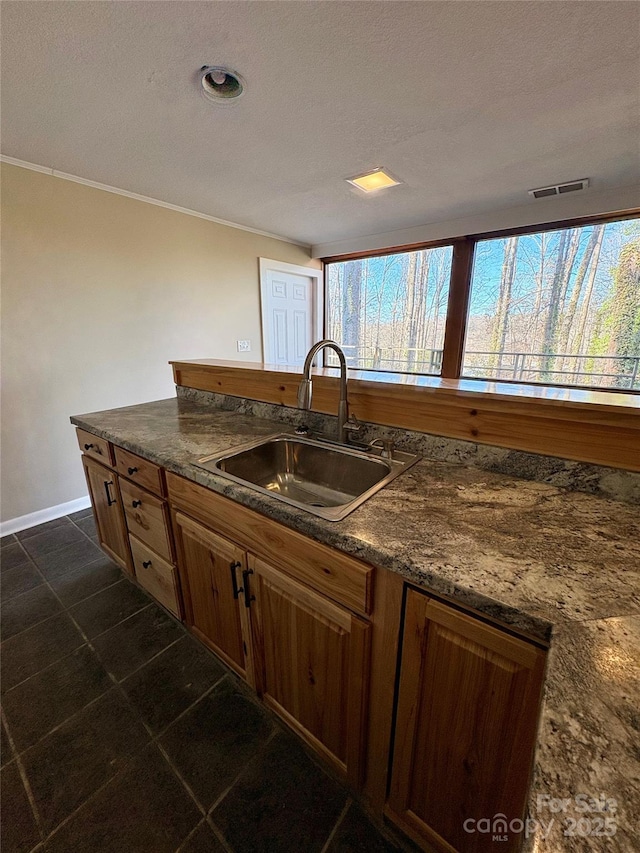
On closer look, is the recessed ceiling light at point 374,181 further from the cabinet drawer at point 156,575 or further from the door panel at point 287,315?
the cabinet drawer at point 156,575

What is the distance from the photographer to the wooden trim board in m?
0.91

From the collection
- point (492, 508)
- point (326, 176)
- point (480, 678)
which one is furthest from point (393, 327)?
point (480, 678)

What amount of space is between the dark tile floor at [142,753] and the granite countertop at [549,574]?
2.88ft

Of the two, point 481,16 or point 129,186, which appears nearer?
point 481,16

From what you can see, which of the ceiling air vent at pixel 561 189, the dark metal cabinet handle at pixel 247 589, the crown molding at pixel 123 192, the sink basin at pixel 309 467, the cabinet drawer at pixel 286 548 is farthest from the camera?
the ceiling air vent at pixel 561 189

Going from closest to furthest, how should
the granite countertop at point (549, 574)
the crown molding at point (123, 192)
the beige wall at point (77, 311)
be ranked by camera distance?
the granite countertop at point (549, 574), the crown molding at point (123, 192), the beige wall at point (77, 311)

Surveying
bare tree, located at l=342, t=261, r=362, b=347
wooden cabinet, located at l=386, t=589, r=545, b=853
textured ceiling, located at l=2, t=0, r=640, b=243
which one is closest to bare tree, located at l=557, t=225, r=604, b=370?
textured ceiling, located at l=2, t=0, r=640, b=243

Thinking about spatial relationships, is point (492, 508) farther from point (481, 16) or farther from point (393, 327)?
point (393, 327)

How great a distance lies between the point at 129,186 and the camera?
248cm

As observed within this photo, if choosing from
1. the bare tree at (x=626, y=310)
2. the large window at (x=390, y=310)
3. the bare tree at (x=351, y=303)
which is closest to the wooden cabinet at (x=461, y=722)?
the large window at (x=390, y=310)

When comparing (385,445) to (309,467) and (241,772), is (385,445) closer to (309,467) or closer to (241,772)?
(309,467)

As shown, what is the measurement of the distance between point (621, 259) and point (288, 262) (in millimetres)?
3313

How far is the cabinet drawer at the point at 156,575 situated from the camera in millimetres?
1487

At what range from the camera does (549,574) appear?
0.66 meters
